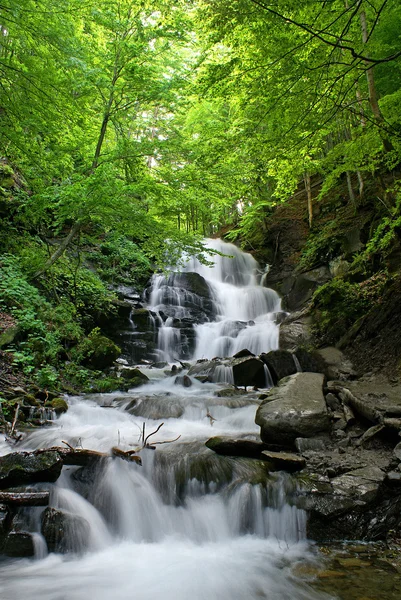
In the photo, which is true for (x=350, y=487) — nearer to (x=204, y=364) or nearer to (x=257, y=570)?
(x=257, y=570)

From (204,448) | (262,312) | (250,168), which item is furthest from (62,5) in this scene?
(262,312)

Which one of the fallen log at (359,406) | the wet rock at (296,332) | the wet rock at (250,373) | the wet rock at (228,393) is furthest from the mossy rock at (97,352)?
the fallen log at (359,406)

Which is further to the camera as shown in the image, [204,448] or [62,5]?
[62,5]

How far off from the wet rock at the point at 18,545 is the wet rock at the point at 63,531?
0.15 metres

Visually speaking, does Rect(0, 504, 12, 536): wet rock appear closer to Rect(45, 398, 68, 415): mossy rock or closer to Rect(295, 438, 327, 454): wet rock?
Rect(45, 398, 68, 415): mossy rock

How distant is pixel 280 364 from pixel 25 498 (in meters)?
6.68

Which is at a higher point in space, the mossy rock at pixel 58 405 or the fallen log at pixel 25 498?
the mossy rock at pixel 58 405

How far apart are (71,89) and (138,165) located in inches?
76.8

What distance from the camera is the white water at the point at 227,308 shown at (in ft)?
40.0

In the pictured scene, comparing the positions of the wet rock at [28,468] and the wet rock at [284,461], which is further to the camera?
the wet rock at [284,461]

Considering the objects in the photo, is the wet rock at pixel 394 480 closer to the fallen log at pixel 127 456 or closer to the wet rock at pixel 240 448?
the wet rock at pixel 240 448

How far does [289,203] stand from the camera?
1995 centimetres

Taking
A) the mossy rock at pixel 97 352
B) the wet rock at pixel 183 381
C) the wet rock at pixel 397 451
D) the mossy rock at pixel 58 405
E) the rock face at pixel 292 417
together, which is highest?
the mossy rock at pixel 97 352

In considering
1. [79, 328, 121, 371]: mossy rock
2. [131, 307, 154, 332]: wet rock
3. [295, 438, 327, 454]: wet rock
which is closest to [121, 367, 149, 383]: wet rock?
[79, 328, 121, 371]: mossy rock
